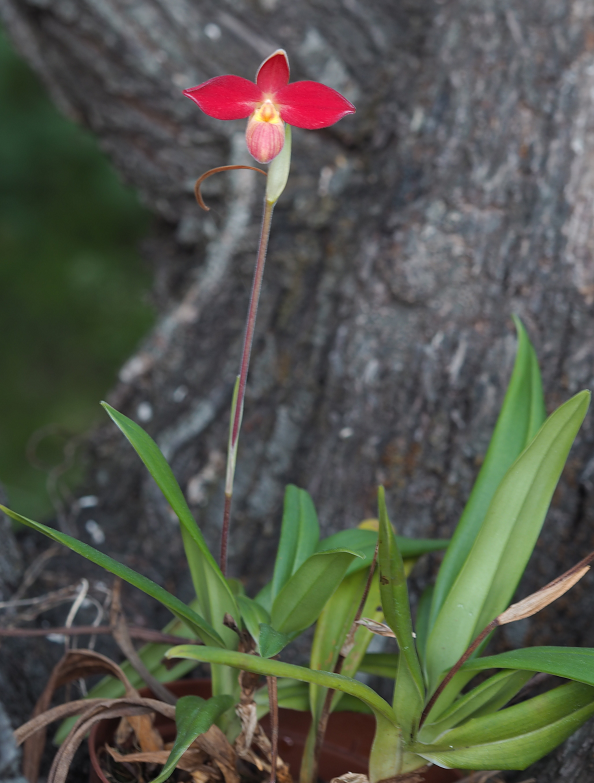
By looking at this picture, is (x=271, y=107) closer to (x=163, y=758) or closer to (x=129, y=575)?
(x=129, y=575)

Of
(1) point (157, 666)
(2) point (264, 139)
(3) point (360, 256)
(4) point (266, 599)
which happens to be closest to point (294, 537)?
(4) point (266, 599)

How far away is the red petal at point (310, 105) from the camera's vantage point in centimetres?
68

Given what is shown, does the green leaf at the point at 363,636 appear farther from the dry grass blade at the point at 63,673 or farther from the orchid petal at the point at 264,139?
the orchid petal at the point at 264,139

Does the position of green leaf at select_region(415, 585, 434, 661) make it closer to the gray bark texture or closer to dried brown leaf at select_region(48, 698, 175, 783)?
the gray bark texture

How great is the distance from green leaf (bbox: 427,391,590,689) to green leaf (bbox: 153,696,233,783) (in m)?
0.26

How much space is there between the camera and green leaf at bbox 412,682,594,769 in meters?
0.68

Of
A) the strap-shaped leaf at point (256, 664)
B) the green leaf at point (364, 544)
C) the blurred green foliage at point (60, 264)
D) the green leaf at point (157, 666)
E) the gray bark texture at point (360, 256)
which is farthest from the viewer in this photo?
the blurred green foliage at point (60, 264)

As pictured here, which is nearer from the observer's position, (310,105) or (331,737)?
(310,105)

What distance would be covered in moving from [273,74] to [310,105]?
0.05 m

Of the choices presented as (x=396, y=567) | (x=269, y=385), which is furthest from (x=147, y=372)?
(x=396, y=567)

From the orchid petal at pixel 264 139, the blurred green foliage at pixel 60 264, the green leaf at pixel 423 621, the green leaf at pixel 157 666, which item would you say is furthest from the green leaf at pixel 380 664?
the blurred green foliage at pixel 60 264

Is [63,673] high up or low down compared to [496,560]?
down

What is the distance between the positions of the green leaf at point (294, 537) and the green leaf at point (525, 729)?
0.89 ft

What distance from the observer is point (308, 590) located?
748mm
